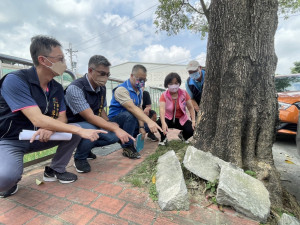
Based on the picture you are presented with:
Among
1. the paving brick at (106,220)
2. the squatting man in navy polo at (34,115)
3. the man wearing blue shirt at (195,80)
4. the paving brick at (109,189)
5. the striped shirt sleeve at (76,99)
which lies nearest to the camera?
the paving brick at (106,220)

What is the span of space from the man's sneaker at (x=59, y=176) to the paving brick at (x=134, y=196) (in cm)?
63

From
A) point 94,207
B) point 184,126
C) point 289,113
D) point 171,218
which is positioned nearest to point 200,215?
point 171,218

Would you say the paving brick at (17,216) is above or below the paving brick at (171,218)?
above

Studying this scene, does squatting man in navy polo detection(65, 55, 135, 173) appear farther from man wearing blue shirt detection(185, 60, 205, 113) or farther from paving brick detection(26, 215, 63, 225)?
man wearing blue shirt detection(185, 60, 205, 113)

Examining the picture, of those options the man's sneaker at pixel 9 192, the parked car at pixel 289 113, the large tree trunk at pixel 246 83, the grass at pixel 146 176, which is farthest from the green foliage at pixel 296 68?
the man's sneaker at pixel 9 192

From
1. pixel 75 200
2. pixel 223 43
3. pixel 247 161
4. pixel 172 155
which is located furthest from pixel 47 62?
pixel 247 161

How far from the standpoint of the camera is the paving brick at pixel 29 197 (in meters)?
1.58

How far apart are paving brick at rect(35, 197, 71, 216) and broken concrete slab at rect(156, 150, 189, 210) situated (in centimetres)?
79

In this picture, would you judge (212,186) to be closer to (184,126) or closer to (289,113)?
(184,126)

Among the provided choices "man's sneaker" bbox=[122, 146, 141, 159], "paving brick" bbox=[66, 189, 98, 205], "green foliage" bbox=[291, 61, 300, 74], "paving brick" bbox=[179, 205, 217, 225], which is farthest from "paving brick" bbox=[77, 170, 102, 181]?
A: "green foliage" bbox=[291, 61, 300, 74]

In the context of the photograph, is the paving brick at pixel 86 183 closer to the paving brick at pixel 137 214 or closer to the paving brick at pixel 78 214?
the paving brick at pixel 78 214

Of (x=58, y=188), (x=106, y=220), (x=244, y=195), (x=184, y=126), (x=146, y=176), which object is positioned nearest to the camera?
(x=106, y=220)

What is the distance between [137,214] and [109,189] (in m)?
0.46

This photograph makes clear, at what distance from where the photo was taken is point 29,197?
5.42 ft
